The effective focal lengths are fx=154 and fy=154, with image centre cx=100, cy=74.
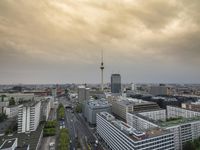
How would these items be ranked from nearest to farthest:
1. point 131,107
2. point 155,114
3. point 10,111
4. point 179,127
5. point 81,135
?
→ point 179,127, point 81,135, point 155,114, point 131,107, point 10,111

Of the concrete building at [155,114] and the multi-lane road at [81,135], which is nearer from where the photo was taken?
the multi-lane road at [81,135]

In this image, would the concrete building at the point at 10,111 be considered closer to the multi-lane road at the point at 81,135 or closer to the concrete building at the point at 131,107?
the multi-lane road at the point at 81,135

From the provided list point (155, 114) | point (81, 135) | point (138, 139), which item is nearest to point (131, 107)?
point (155, 114)

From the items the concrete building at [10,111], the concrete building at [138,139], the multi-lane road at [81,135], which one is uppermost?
the concrete building at [138,139]

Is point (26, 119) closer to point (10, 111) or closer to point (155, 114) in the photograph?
point (10, 111)

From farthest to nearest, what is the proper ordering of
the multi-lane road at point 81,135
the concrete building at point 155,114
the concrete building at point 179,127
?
the concrete building at point 155,114 → the multi-lane road at point 81,135 → the concrete building at point 179,127

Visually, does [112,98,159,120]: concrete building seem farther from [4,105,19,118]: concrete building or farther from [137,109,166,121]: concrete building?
[4,105,19,118]: concrete building

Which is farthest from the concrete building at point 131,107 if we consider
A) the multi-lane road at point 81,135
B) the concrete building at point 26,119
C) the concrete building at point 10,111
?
the concrete building at point 10,111

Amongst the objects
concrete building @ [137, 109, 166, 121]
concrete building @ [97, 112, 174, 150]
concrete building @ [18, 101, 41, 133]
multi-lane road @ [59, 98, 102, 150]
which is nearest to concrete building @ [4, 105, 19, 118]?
concrete building @ [18, 101, 41, 133]

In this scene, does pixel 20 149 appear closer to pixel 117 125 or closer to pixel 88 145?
pixel 88 145

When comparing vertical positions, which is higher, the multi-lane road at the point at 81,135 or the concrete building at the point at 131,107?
the concrete building at the point at 131,107

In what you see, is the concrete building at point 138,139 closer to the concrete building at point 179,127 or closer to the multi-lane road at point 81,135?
the concrete building at point 179,127

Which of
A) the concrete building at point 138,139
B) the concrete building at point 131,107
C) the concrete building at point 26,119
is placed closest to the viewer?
the concrete building at point 138,139
